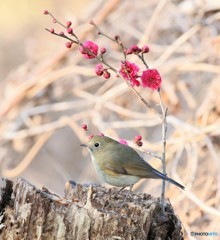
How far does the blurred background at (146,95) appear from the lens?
4262mm

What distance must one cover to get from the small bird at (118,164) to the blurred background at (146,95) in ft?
3.79

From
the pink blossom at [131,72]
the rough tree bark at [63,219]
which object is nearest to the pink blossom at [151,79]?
the pink blossom at [131,72]

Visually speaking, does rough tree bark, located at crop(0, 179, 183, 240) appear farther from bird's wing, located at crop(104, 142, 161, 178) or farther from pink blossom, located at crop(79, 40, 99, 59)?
pink blossom, located at crop(79, 40, 99, 59)

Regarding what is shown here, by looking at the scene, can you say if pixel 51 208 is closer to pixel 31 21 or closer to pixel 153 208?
pixel 153 208

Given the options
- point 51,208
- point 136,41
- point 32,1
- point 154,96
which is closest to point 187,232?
point 51,208

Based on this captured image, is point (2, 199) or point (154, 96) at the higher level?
point (154, 96)

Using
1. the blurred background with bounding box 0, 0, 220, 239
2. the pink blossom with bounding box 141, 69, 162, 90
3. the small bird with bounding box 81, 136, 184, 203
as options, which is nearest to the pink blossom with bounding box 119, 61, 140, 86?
the pink blossom with bounding box 141, 69, 162, 90

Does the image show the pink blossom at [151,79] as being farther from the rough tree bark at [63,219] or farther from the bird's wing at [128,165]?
the rough tree bark at [63,219]

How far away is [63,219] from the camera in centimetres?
258

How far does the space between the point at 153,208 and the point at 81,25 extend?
2.64 meters

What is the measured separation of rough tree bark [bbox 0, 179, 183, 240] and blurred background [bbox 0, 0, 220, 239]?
129cm

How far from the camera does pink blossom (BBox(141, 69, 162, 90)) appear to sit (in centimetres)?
276

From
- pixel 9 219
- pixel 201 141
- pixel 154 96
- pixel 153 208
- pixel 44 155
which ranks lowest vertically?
pixel 9 219

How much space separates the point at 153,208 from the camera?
2.71m
